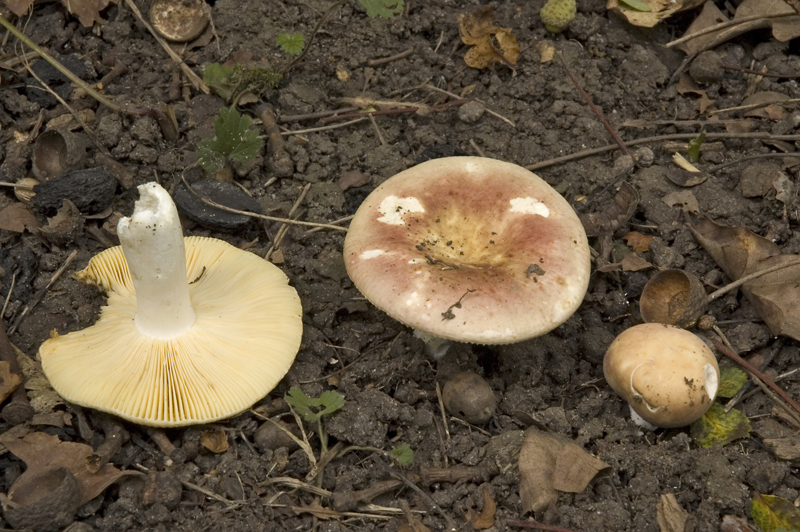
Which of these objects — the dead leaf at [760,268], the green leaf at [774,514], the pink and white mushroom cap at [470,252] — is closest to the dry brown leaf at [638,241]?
the dead leaf at [760,268]

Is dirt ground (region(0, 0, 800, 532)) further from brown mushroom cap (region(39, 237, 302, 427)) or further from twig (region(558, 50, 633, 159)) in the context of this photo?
brown mushroom cap (region(39, 237, 302, 427))

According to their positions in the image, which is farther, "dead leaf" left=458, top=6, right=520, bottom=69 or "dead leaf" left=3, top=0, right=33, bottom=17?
"dead leaf" left=458, top=6, right=520, bottom=69

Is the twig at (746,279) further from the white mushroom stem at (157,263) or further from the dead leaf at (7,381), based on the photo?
the dead leaf at (7,381)

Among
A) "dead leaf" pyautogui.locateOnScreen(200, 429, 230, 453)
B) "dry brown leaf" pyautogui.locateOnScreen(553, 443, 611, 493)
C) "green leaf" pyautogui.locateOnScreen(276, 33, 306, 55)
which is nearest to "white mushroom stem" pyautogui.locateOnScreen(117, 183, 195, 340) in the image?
"dead leaf" pyautogui.locateOnScreen(200, 429, 230, 453)

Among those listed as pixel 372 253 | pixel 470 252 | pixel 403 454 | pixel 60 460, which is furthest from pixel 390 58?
pixel 60 460

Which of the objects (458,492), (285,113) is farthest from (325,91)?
(458,492)

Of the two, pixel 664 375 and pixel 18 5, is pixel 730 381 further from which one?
pixel 18 5

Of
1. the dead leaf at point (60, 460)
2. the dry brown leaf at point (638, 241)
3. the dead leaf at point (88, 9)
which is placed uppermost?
the dead leaf at point (88, 9)
